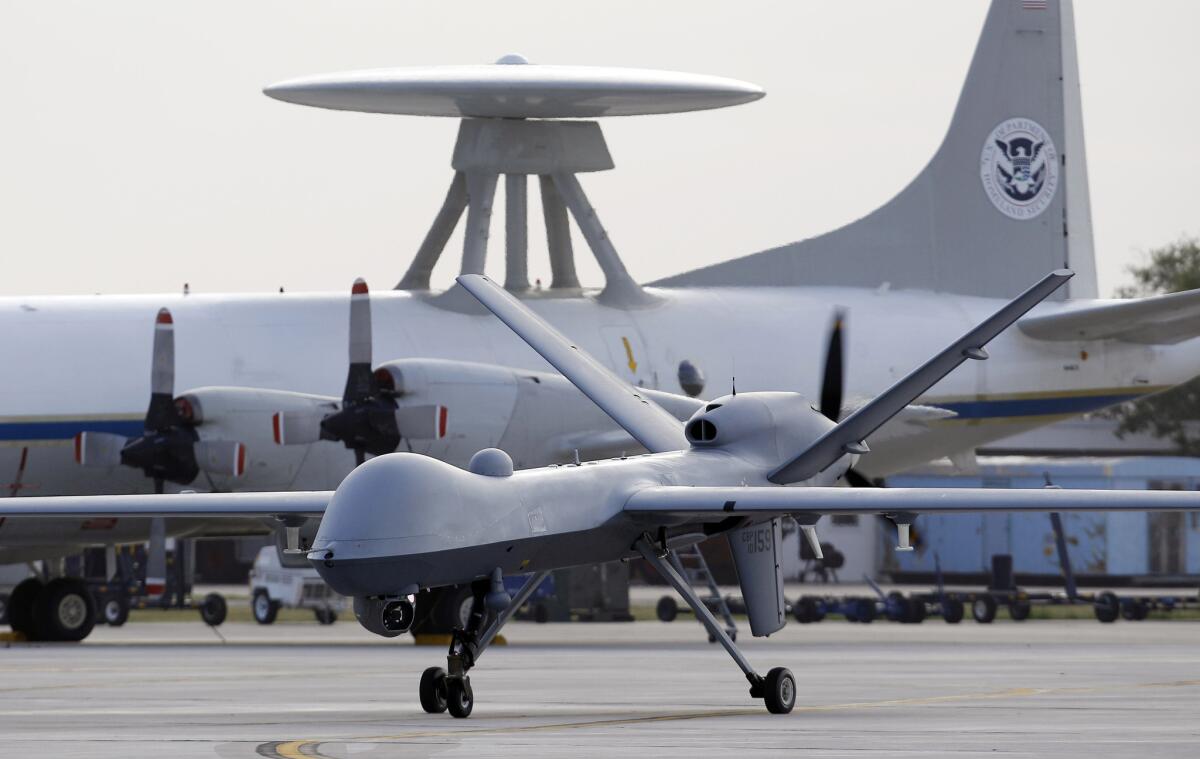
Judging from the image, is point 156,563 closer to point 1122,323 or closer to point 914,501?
point 914,501

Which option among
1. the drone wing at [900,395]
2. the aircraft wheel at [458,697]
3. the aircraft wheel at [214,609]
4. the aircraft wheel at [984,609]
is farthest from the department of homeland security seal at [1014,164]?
the aircraft wheel at [458,697]

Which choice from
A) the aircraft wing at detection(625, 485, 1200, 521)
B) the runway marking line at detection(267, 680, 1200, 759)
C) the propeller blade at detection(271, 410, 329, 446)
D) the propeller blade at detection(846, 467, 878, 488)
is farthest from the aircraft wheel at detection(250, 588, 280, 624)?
the aircraft wing at detection(625, 485, 1200, 521)

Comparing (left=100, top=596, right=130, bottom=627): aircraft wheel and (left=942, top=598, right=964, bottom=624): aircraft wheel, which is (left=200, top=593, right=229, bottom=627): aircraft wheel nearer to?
(left=100, top=596, right=130, bottom=627): aircraft wheel

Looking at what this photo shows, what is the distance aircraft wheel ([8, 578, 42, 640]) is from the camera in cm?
3703

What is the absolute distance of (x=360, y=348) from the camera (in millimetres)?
34812

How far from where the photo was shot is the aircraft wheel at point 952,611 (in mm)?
48219

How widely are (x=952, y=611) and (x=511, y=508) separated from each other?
31.9 m

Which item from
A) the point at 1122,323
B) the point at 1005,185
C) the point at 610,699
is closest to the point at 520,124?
the point at 1005,185

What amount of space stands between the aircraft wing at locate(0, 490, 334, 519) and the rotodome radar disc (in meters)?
20.2

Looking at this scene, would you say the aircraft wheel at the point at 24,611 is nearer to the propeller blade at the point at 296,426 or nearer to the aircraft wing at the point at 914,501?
the propeller blade at the point at 296,426

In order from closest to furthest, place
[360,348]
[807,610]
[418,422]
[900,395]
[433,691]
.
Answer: [433,691] < [900,395] < [360,348] < [418,422] < [807,610]

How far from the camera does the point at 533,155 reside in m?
40.5

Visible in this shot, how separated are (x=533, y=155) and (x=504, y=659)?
1330 cm

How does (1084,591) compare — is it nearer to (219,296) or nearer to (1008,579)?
(1008,579)
